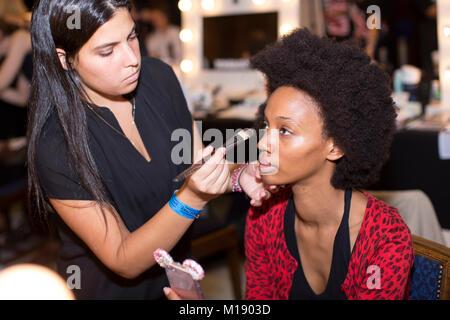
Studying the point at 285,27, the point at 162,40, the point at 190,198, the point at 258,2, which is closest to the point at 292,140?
the point at 190,198

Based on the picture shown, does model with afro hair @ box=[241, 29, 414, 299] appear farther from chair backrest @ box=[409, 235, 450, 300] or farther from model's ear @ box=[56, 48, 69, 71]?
model's ear @ box=[56, 48, 69, 71]

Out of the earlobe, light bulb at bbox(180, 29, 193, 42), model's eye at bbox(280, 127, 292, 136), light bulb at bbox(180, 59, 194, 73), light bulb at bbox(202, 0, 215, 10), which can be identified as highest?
light bulb at bbox(202, 0, 215, 10)

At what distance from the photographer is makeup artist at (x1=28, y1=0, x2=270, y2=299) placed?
0.95m

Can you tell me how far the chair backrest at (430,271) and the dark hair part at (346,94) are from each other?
0.71 feet

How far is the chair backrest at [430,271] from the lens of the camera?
40.9 inches

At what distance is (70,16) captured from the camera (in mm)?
932

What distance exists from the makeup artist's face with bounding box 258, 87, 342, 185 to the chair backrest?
33 cm

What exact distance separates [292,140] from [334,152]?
0.13 meters

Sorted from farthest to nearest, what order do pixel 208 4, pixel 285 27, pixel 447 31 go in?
pixel 208 4
pixel 285 27
pixel 447 31

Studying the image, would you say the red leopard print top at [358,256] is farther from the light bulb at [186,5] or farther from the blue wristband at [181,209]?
the light bulb at [186,5]

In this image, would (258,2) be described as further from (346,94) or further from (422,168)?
(346,94)

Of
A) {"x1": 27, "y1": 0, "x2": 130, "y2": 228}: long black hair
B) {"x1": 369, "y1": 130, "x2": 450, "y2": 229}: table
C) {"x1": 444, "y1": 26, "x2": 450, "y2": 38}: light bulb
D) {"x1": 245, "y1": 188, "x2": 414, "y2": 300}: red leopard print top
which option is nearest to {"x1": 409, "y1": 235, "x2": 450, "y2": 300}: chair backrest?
A: {"x1": 245, "y1": 188, "x2": 414, "y2": 300}: red leopard print top

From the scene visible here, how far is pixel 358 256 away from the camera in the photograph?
1.04m
